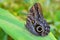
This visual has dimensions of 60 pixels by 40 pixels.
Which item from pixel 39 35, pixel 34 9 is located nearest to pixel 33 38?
pixel 39 35

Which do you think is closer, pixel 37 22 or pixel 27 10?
pixel 37 22

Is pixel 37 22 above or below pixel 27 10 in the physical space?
above

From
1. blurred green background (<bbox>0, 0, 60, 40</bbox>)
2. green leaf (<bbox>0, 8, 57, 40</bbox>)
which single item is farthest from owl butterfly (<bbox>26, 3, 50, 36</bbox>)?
blurred green background (<bbox>0, 0, 60, 40</bbox>)

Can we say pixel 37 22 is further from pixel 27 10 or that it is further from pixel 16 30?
pixel 27 10

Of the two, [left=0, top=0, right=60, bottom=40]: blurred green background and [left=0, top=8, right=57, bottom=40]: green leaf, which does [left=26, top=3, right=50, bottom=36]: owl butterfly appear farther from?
[left=0, top=0, right=60, bottom=40]: blurred green background

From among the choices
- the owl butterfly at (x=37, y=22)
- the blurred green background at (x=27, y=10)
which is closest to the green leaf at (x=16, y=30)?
the owl butterfly at (x=37, y=22)

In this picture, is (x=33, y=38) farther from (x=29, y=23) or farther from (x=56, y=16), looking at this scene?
(x=56, y=16)

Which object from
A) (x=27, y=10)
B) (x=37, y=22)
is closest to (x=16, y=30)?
(x=37, y=22)

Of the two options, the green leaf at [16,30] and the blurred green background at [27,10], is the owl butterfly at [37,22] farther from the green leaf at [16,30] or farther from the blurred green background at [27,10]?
the blurred green background at [27,10]
